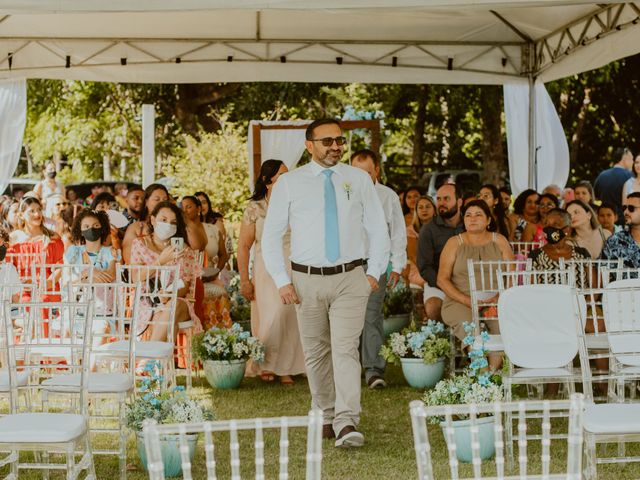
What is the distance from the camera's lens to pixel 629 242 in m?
7.76

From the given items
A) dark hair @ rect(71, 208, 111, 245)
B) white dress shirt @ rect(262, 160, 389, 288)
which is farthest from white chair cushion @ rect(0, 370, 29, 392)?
dark hair @ rect(71, 208, 111, 245)

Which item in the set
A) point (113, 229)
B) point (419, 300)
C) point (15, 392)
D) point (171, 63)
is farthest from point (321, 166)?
point (171, 63)

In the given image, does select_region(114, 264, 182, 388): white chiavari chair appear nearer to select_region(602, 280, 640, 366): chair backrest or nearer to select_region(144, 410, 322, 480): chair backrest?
select_region(602, 280, 640, 366): chair backrest

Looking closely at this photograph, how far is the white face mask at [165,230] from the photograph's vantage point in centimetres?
817

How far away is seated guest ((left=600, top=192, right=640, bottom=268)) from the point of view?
7.71 m

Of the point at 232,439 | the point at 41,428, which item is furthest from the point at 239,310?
the point at 232,439

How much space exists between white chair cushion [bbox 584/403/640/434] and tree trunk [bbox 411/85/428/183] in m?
19.2

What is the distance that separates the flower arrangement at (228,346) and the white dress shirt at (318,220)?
86.1 inches

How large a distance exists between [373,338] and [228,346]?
1129mm

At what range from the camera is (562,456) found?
19.7ft

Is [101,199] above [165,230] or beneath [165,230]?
above

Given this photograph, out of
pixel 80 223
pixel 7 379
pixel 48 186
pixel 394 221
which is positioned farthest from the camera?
pixel 48 186

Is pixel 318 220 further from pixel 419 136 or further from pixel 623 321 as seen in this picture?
pixel 419 136

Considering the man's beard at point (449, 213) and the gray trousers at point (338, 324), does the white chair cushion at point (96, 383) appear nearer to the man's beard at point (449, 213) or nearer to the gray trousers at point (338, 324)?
the gray trousers at point (338, 324)
